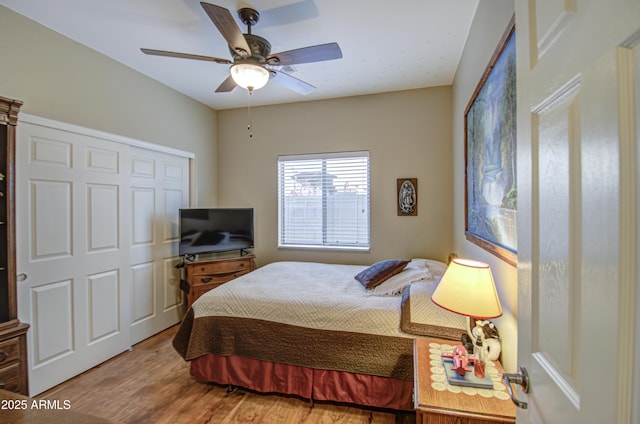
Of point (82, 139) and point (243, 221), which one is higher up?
point (82, 139)

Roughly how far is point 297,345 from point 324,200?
2.15 m

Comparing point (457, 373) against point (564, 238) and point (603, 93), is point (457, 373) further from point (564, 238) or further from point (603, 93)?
point (603, 93)

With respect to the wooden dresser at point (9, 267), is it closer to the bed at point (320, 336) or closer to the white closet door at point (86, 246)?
the white closet door at point (86, 246)

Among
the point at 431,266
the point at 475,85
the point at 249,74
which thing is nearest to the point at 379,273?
the point at 431,266

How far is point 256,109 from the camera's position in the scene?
4.11 meters

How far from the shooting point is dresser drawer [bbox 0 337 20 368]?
5.63 feet

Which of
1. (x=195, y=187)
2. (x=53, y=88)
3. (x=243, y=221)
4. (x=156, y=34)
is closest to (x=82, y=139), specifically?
(x=53, y=88)

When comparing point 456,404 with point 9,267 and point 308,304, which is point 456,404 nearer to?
point 308,304

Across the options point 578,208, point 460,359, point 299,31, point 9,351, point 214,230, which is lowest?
point 9,351

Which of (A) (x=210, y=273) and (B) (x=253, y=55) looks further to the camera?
(A) (x=210, y=273)

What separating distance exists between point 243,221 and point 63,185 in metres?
1.80

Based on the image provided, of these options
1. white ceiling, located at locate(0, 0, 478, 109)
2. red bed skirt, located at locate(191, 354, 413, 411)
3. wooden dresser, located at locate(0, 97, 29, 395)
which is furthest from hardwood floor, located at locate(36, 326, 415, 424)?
white ceiling, located at locate(0, 0, 478, 109)

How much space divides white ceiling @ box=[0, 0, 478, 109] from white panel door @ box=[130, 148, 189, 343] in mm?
1006

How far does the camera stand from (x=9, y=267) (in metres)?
1.81
